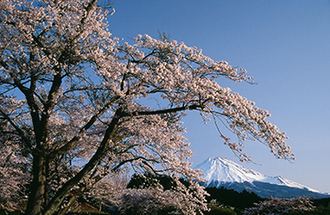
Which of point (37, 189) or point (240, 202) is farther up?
point (37, 189)

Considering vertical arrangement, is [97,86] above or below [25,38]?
below

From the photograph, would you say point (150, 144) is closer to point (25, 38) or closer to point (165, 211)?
point (25, 38)

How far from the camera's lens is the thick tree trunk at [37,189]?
8.34 m

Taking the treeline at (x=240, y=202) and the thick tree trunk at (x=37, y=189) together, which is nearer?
the thick tree trunk at (x=37, y=189)

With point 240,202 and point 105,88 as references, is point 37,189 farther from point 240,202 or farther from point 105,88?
point 240,202

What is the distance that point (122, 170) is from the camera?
11.4 metres

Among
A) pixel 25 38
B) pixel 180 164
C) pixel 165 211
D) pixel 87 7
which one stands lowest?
pixel 165 211

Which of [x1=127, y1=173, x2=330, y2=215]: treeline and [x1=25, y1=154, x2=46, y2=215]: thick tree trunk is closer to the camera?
[x1=25, y1=154, x2=46, y2=215]: thick tree trunk

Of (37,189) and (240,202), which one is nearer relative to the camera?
(37,189)

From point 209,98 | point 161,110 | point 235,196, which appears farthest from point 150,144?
point 235,196

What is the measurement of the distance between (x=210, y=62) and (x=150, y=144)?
3.78m

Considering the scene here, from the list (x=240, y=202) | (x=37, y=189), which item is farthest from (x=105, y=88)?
(x=240, y=202)

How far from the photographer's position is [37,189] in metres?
8.58

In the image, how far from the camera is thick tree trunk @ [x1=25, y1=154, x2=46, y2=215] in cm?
834
